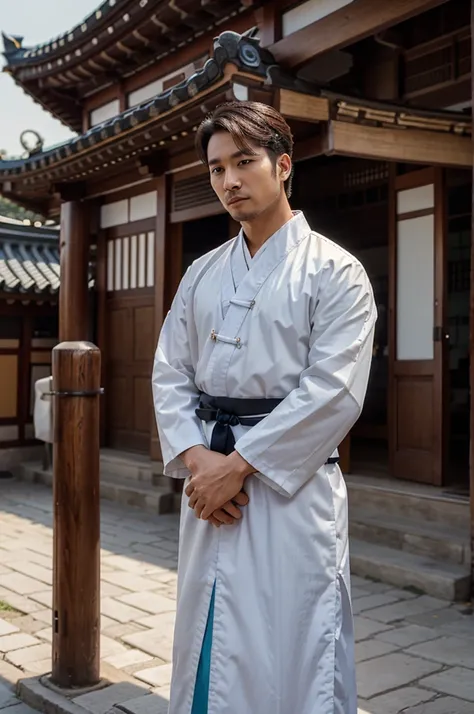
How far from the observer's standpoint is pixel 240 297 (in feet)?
7.04

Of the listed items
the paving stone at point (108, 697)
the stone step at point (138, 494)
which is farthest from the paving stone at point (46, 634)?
the stone step at point (138, 494)

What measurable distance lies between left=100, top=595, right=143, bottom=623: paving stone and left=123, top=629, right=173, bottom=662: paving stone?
298 mm

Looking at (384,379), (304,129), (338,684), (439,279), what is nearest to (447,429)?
(439,279)

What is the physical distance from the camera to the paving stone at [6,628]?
4.11 metres

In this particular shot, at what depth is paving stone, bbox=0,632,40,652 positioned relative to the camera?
3.90 meters

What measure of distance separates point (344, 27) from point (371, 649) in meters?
4.08

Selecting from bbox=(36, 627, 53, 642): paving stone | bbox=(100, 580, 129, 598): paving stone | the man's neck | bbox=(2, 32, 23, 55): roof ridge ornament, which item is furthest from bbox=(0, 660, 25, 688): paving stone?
bbox=(2, 32, 23, 55): roof ridge ornament

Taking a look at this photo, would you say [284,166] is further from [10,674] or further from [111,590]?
[111,590]

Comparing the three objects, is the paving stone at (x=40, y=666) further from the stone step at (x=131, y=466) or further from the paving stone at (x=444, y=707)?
the stone step at (x=131, y=466)

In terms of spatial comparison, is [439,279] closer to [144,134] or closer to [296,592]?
[144,134]

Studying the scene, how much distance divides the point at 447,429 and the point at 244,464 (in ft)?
14.6

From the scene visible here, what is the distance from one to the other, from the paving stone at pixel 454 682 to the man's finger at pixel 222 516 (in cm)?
188

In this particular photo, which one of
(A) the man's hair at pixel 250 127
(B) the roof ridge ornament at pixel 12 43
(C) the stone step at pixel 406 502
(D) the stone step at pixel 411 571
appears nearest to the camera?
(A) the man's hair at pixel 250 127

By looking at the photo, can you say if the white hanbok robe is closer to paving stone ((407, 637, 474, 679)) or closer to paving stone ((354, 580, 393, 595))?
paving stone ((407, 637, 474, 679))
